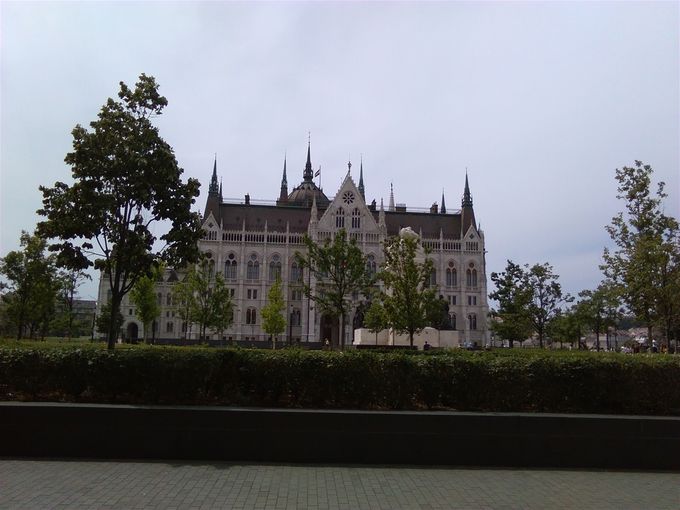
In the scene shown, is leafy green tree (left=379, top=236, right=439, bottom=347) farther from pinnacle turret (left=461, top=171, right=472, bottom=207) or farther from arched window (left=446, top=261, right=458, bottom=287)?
pinnacle turret (left=461, top=171, right=472, bottom=207)

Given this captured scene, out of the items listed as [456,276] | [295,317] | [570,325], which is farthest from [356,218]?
[570,325]

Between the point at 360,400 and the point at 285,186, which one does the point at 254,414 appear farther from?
the point at 285,186

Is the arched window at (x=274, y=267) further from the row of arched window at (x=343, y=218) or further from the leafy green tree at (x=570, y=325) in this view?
the leafy green tree at (x=570, y=325)

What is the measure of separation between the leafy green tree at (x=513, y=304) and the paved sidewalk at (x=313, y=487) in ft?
147

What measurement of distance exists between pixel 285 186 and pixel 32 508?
122m

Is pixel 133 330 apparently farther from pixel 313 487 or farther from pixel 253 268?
pixel 313 487

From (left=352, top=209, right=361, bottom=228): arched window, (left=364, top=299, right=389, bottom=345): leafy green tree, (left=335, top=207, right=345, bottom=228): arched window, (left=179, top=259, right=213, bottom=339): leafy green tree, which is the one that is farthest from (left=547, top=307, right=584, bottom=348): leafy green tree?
(left=335, top=207, right=345, bottom=228): arched window

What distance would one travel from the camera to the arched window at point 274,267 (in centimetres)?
9588

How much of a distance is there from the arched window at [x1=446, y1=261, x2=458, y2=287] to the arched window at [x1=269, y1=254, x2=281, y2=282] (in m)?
31.4

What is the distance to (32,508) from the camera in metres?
5.61

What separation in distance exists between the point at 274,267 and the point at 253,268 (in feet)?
12.5

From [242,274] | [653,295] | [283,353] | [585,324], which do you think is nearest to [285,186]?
[242,274]

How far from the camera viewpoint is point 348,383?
8227 mm

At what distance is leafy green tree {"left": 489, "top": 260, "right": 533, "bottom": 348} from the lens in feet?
165
